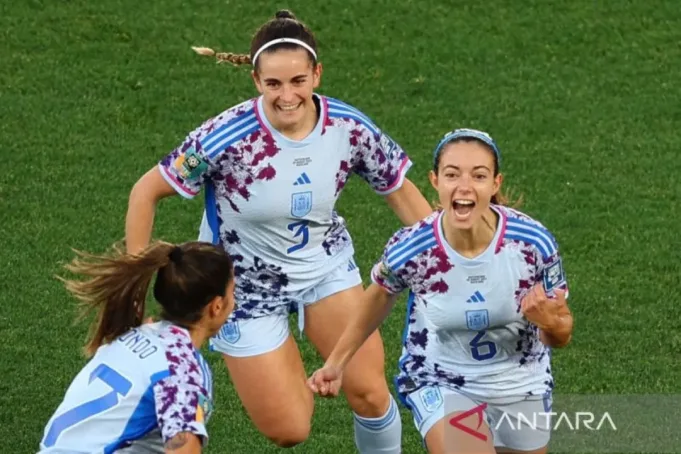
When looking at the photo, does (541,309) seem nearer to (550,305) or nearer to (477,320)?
(550,305)

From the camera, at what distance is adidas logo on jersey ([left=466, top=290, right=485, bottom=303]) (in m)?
5.76

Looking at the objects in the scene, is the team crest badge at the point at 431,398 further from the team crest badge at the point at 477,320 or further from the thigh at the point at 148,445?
the thigh at the point at 148,445

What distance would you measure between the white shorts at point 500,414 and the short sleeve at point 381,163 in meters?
1.08

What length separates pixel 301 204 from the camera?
21.3 ft

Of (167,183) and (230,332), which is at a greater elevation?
(167,183)

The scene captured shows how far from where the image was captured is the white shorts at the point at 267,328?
21.9 feet

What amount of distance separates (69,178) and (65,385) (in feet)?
9.01

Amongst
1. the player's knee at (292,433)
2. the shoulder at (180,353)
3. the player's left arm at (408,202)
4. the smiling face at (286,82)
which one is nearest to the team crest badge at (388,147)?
the player's left arm at (408,202)

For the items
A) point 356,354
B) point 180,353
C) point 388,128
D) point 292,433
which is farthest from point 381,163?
point 388,128

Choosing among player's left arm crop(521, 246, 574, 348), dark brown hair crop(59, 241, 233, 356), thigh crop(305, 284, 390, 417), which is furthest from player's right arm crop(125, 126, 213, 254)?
player's left arm crop(521, 246, 574, 348)

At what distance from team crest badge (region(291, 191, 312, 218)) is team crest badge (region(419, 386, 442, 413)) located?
100 centimetres

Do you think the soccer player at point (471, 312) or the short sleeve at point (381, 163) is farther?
the short sleeve at point (381, 163)

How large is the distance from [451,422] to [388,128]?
539cm

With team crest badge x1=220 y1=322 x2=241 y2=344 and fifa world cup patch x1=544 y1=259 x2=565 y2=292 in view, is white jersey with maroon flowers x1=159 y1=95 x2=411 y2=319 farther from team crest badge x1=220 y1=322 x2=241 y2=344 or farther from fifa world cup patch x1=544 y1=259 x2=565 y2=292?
fifa world cup patch x1=544 y1=259 x2=565 y2=292
